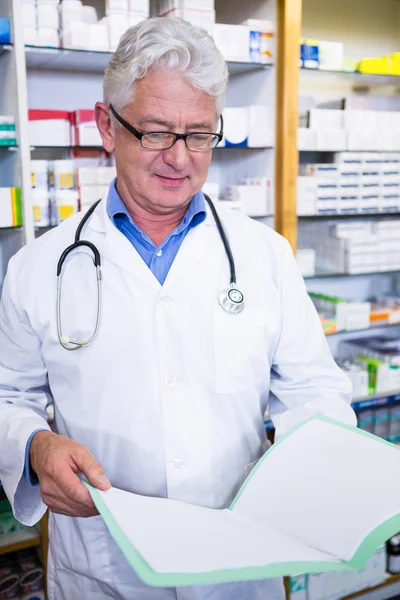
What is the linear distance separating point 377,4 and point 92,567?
3111 millimetres

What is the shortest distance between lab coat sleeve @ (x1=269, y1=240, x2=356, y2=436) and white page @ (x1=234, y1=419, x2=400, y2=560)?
0.64 ft

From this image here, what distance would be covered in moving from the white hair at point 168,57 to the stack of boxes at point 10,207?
3.48 ft

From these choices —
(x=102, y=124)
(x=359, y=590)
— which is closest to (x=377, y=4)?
(x=102, y=124)

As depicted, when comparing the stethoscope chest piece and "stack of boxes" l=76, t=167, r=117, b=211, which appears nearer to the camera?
the stethoscope chest piece

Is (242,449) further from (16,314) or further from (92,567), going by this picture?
(16,314)

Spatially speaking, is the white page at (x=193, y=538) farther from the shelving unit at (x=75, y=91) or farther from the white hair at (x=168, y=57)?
the shelving unit at (x=75, y=91)

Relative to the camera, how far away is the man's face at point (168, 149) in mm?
1234

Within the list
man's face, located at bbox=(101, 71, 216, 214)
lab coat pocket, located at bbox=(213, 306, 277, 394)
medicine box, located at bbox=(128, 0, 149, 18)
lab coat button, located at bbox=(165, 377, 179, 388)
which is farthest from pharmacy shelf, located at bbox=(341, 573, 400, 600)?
medicine box, located at bbox=(128, 0, 149, 18)

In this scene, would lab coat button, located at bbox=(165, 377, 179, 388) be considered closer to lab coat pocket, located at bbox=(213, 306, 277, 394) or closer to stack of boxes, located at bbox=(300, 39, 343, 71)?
lab coat pocket, located at bbox=(213, 306, 277, 394)

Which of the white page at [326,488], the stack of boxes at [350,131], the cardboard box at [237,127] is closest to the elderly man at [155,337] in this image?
the white page at [326,488]

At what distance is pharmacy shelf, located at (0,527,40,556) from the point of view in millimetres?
2420

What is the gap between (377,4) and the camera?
10.6 feet

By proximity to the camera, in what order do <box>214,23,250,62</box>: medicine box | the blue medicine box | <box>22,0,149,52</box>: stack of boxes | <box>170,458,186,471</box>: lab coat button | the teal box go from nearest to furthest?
<box>170,458,186,471</box>: lab coat button → the blue medicine box → <box>22,0,149,52</box>: stack of boxes → <box>214,23,250,62</box>: medicine box → the teal box

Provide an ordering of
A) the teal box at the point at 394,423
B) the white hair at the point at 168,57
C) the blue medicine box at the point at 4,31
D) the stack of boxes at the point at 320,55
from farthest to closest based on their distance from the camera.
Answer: the teal box at the point at 394,423
the stack of boxes at the point at 320,55
the blue medicine box at the point at 4,31
the white hair at the point at 168,57
